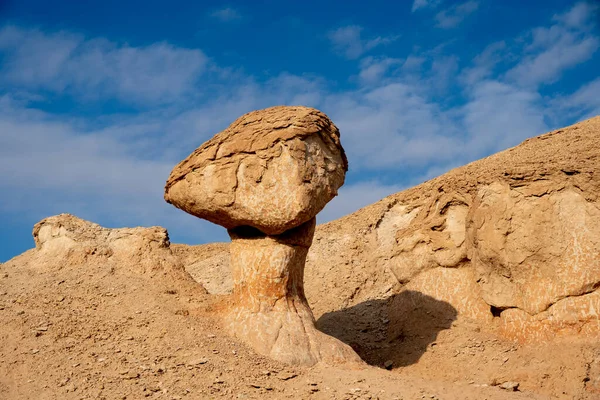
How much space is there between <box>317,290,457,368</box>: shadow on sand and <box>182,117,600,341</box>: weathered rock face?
7 centimetres

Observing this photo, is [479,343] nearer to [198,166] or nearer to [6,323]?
[198,166]

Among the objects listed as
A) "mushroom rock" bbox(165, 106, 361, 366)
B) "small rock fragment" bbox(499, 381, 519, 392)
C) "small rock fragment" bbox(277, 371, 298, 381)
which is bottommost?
"small rock fragment" bbox(499, 381, 519, 392)

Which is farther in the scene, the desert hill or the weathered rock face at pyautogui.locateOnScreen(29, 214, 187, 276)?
the weathered rock face at pyautogui.locateOnScreen(29, 214, 187, 276)

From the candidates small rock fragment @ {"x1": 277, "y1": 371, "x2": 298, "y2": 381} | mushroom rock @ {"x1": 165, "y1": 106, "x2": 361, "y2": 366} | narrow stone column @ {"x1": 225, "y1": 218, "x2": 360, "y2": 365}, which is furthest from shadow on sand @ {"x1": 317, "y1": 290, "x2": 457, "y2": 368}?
small rock fragment @ {"x1": 277, "y1": 371, "x2": 298, "y2": 381}

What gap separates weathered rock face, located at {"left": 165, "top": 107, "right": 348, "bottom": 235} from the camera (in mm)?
7480

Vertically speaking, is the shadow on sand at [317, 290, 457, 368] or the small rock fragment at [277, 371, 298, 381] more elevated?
the shadow on sand at [317, 290, 457, 368]

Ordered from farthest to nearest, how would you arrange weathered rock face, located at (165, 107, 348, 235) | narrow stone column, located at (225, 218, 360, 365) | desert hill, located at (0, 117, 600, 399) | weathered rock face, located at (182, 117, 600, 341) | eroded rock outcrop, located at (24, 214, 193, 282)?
1. weathered rock face, located at (182, 117, 600, 341)
2. eroded rock outcrop, located at (24, 214, 193, 282)
3. weathered rock face, located at (165, 107, 348, 235)
4. narrow stone column, located at (225, 218, 360, 365)
5. desert hill, located at (0, 117, 600, 399)

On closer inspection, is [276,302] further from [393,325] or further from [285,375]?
[393,325]

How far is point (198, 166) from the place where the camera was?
802 cm

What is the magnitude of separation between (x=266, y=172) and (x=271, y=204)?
0.39m

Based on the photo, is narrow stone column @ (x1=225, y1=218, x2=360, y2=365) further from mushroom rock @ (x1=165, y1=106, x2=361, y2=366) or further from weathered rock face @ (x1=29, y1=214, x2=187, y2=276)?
weathered rock face @ (x1=29, y1=214, x2=187, y2=276)

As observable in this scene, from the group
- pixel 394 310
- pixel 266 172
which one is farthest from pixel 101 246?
pixel 394 310

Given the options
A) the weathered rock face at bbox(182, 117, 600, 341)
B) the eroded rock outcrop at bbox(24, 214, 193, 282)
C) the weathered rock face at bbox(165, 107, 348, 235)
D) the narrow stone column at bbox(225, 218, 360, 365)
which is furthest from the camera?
the weathered rock face at bbox(182, 117, 600, 341)

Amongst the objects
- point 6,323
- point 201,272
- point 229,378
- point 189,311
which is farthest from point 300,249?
point 201,272
